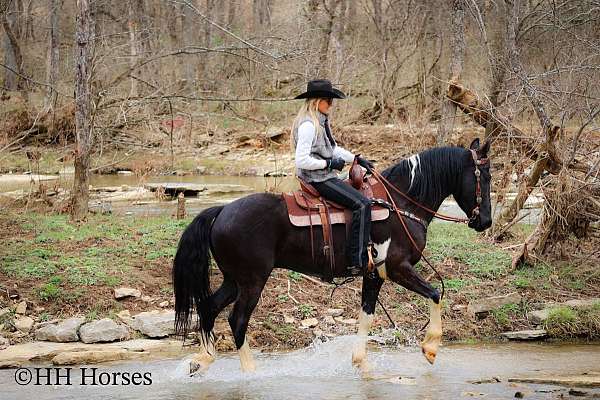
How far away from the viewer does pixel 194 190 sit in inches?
794

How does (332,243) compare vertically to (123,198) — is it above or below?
above

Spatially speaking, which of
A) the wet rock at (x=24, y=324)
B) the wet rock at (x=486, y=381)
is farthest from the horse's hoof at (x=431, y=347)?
the wet rock at (x=24, y=324)

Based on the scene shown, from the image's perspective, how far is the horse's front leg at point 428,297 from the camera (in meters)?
7.71

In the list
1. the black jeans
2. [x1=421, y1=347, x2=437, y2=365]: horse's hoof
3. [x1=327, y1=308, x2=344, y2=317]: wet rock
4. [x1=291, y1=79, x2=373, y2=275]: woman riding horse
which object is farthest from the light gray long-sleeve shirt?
[x1=327, y1=308, x2=344, y2=317]: wet rock

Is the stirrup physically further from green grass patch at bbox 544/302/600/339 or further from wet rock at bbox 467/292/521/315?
green grass patch at bbox 544/302/600/339

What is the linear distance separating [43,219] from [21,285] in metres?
3.58

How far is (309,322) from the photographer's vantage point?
368 inches

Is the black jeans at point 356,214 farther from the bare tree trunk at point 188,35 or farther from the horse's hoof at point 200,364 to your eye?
the bare tree trunk at point 188,35

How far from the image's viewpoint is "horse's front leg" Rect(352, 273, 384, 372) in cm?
772

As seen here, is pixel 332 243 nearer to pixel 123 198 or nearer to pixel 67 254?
pixel 67 254

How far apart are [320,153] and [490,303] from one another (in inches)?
137

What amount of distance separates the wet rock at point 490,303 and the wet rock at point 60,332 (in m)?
4.74

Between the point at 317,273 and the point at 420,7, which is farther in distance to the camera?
the point at 420,7

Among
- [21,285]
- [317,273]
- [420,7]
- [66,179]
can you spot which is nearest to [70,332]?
[21,285]
